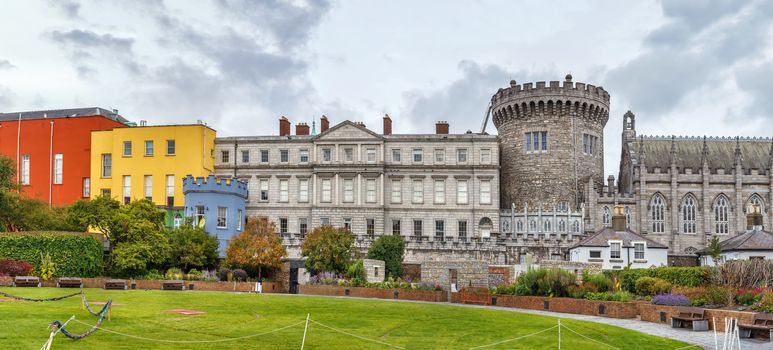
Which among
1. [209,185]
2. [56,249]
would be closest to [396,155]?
[209,185]

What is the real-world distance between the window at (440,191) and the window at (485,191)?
2.93 metres

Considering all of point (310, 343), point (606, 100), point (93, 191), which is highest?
point (606, 100)

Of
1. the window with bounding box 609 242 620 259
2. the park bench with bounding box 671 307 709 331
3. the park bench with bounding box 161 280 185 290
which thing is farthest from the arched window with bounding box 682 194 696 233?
the park bench with bounding box 161 280 185 290

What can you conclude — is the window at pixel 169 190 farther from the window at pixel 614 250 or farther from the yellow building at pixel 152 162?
the window at pixel 614 250

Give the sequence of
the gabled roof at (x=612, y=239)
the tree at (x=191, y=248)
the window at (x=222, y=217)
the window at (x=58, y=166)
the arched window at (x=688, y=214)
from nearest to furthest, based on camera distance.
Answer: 1. the tree at (x=191, y=248)
2. the gabled roof at (x=612, y=239)
3. the window at (x=222, y=217)
4. the arched window at (x=688, y=214)
5. the window at (x=58, y=166)

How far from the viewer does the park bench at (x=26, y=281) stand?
40156mm

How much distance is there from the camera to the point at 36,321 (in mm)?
24328

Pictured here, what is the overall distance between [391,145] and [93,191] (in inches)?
952

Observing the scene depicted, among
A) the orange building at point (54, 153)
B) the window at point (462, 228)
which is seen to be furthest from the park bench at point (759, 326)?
the orange building at point (54, 153)

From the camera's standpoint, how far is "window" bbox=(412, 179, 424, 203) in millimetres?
68706

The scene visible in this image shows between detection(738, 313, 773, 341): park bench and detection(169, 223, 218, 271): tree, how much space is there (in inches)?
1322

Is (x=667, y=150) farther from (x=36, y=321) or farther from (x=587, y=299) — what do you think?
(x=36, y=321)

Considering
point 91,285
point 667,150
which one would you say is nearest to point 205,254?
point 91,285

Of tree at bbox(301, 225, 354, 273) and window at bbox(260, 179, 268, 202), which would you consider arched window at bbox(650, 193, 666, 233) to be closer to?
tree at bbox(301, 225, 354, 273)
